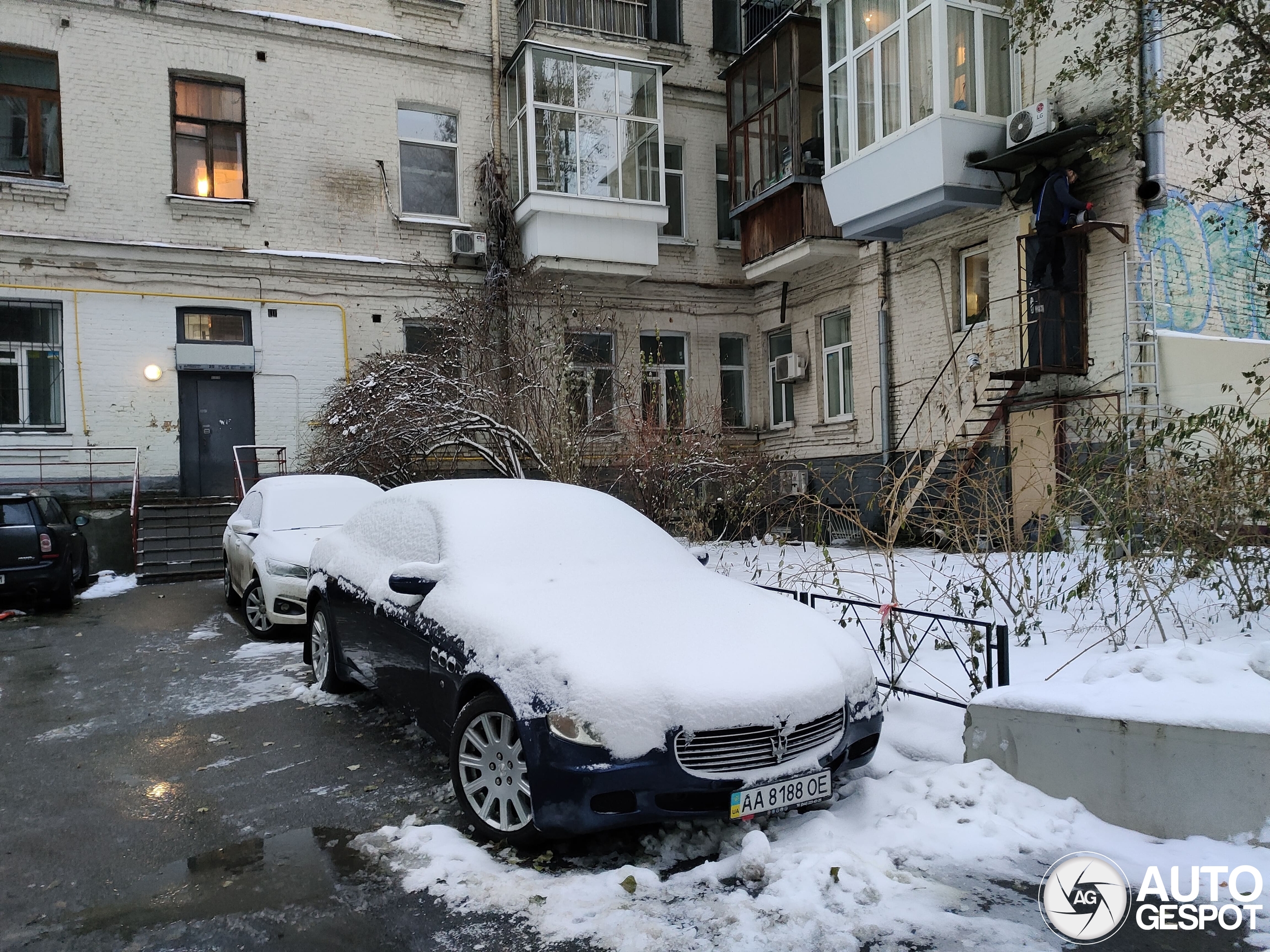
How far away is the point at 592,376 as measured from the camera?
46.8 feet

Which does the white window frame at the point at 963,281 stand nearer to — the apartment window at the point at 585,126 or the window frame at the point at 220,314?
the apartment window at the point at 585,126

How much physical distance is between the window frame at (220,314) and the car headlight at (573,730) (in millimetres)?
13732

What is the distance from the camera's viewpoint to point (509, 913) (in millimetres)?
3166

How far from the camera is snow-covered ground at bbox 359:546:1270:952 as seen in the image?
3.02 metres

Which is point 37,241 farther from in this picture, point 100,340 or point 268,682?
point 268,682

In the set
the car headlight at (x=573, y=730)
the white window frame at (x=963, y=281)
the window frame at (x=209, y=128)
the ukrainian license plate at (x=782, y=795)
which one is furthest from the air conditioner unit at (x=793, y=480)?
the car headlight at (x=573, y=730)

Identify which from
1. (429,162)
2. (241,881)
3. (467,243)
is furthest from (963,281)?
(241,881)

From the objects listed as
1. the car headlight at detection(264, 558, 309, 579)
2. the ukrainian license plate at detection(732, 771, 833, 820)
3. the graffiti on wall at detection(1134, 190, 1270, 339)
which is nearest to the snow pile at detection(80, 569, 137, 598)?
the car headlight at detection(264, 558, 309, 579)

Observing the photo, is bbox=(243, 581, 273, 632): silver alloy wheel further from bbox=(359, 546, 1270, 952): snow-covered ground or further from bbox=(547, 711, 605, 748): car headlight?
bbox=(547, 711, 605, 748): car headlight

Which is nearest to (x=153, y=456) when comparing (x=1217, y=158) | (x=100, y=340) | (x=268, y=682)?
(x=100, y=340)

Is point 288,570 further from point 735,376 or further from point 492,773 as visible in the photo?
point 735,376

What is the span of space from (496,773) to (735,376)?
52.2 ft

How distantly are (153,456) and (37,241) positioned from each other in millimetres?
3811

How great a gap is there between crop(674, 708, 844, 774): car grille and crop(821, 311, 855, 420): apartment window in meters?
12.9
